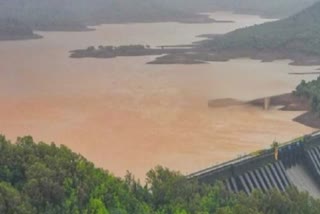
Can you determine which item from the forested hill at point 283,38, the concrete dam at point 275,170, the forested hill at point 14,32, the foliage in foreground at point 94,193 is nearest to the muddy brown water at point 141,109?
the concrete dam at point 275,170

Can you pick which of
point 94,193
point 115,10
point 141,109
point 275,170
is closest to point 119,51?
point 141,109

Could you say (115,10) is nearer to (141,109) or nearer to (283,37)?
(283,37)

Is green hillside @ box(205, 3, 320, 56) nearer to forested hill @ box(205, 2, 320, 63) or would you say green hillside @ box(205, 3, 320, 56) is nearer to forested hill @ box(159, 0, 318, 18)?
forested hill @ box(205, 2, 320, 63)

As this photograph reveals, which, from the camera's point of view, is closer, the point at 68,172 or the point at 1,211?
the point at 1,211

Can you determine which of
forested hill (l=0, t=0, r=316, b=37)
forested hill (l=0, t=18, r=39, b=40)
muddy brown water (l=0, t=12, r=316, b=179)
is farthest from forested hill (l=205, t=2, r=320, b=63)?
forested hill (l=0, t=0, r=316, b=37)

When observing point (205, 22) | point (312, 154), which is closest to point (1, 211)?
point (312, 154)

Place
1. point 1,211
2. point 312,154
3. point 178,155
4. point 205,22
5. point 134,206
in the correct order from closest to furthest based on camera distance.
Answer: point 1,211, point 134,206, point 312,154, point 178,155, point 205,22

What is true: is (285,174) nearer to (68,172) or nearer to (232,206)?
(232,206)
